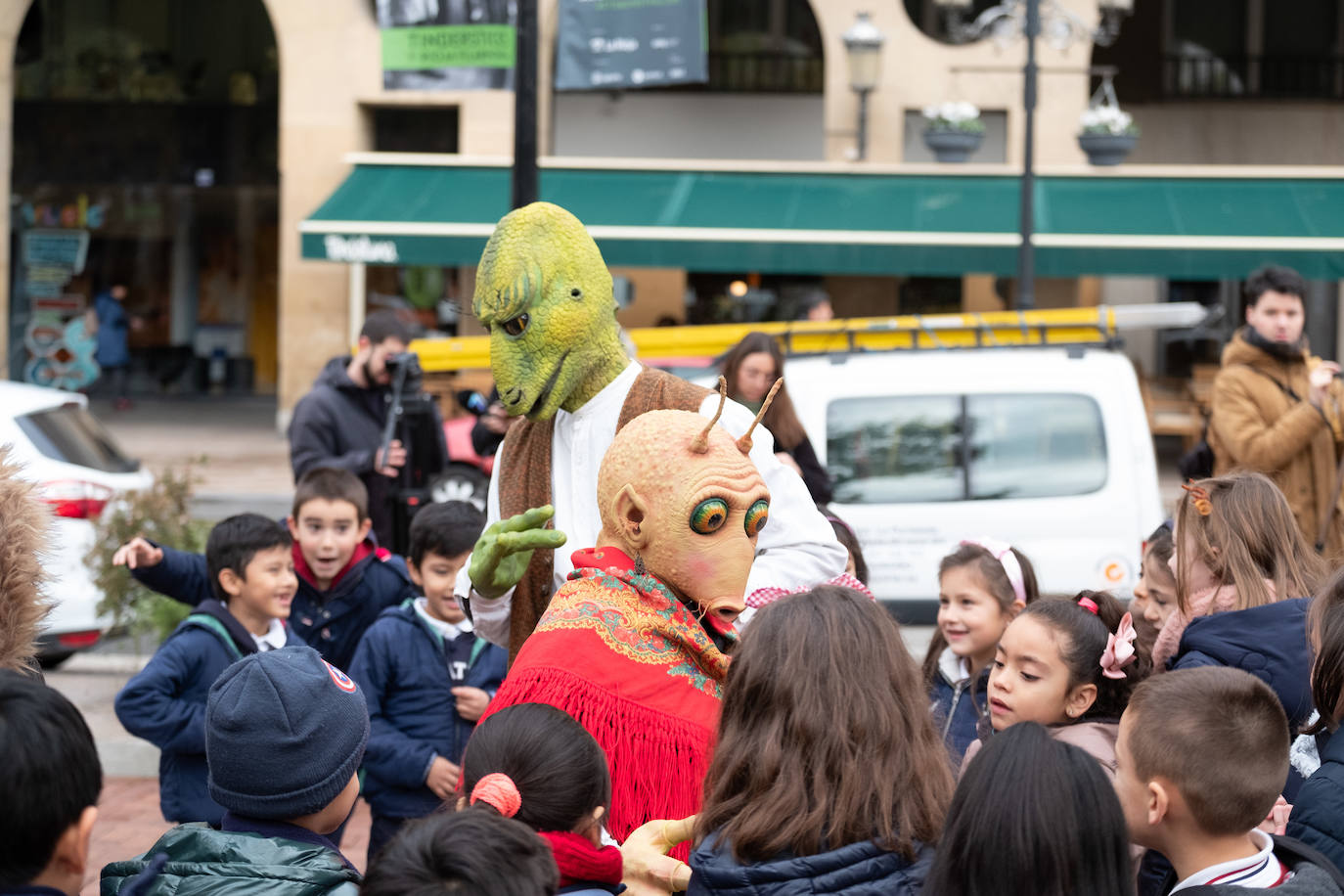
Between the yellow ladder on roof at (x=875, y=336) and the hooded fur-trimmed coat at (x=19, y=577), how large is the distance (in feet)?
11.5

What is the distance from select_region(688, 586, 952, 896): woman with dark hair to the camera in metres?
2.41

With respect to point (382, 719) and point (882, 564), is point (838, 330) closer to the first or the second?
point (882, 564)

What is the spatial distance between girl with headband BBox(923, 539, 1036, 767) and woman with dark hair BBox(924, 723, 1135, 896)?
1.91 m

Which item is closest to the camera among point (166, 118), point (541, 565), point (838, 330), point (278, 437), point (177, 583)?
point (541, 565)

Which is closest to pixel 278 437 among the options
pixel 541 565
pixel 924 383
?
pixel 924 383

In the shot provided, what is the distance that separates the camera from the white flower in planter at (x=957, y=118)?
17594 mm

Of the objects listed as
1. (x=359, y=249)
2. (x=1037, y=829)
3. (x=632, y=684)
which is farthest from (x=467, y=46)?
(x=359, y=249)

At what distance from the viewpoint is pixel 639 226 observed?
16906 millimetres

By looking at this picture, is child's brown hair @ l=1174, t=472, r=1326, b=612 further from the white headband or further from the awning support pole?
the awning support pole

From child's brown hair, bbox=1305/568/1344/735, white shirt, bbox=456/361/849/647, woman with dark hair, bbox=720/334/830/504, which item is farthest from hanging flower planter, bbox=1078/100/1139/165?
child's brown hair, bbox=1305/568/1344/735

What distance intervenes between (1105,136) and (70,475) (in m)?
13.0

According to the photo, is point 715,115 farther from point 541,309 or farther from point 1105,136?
point 541,309

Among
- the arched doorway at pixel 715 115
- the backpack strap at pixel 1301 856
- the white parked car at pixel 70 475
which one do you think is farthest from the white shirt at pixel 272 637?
the arched doorway at pixel 715 115

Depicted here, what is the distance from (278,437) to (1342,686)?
752 inches
